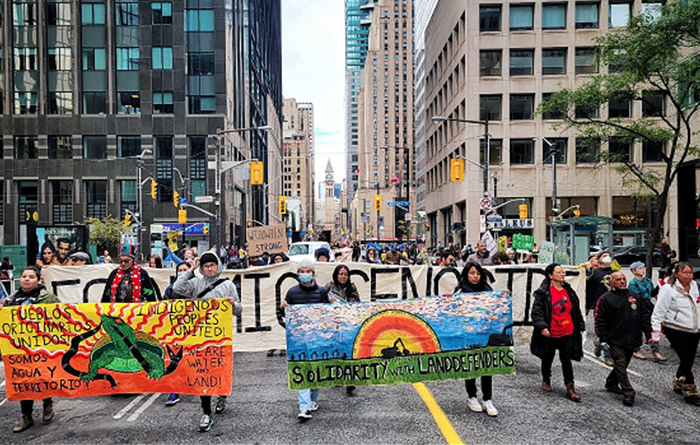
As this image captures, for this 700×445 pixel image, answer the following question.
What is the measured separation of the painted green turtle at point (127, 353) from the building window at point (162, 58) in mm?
51509

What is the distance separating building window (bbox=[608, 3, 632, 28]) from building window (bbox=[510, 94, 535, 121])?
27.5 feet

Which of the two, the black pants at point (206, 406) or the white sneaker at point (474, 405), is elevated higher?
the black pants at point (206, 406)

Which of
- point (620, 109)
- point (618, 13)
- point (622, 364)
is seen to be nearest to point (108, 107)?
point (620, 109)

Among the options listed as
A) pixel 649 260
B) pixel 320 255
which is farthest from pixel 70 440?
pixel 649 260

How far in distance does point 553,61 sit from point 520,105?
4.25 m

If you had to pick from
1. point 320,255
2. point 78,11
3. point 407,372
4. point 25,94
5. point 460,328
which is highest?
point 78,11

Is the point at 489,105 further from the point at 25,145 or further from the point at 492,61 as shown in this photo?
the point at 25,145

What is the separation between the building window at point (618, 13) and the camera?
4656 cm

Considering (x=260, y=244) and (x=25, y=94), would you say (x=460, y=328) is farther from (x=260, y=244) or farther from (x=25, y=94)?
(x=25, y=94)

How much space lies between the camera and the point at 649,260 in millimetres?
16469

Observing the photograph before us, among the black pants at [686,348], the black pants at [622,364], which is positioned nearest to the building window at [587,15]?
the black pants at [686,348]

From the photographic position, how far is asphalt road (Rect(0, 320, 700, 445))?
6297 millimetres

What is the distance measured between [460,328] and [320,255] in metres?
4.10

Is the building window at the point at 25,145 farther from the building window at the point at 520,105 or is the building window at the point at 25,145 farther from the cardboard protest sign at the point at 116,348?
the cardboard protest sign at the point at 116,348
